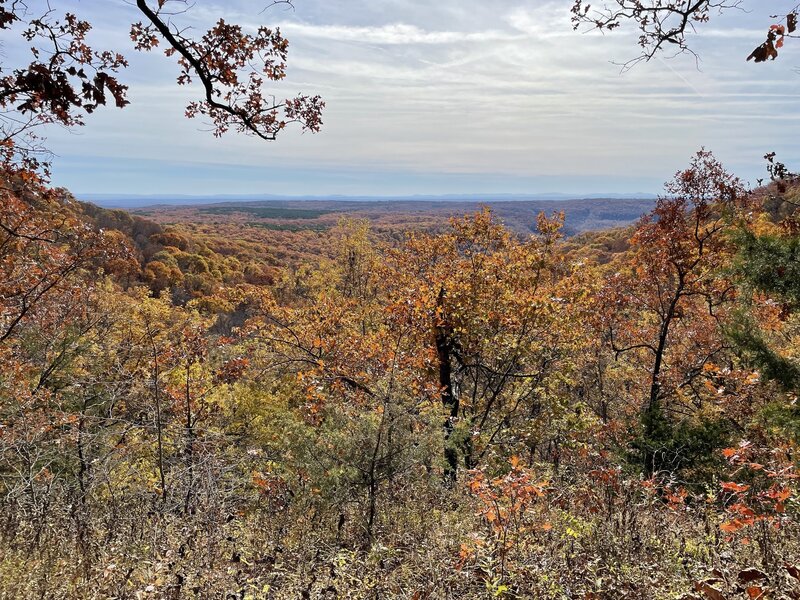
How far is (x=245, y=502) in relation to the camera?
22.9 ft

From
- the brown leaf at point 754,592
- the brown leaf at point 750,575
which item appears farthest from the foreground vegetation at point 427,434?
the brown leaf at point 754,592

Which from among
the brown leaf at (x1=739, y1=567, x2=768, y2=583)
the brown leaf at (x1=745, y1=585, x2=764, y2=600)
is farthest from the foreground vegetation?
the brown leaf at (x1=745, y1=585, x2=764, y2=600)

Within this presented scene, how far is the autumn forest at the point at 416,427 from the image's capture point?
4113mm

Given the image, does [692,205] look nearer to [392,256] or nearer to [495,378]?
[495,378]

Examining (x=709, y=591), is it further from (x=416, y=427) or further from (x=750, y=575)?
(x=416, y=427)

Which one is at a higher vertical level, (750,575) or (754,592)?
(754,592)

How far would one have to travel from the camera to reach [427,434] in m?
6.77

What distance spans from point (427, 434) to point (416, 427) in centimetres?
24

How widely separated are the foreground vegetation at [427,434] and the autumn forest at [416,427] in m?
0.06

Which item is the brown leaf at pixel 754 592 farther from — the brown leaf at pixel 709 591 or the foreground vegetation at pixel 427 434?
the foreground vegetation at pixel 427 434

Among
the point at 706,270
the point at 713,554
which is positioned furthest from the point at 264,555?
the point at 706,270

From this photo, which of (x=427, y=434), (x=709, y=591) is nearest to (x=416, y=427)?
(x=427, y=434)

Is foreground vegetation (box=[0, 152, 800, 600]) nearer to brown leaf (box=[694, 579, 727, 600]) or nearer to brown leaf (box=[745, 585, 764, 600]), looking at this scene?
brown leaf (box=[694, 579, 727, 600])

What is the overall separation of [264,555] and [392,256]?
11303 mm
